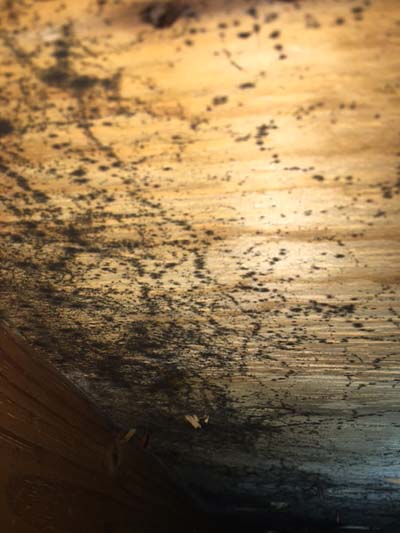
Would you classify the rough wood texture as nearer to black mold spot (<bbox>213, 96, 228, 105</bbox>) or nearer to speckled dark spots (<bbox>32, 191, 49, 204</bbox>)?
speckled dark spots (<bbox>32, 191, 49, 204</bbox>)

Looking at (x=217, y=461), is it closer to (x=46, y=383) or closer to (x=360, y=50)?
(x=46, y=383)

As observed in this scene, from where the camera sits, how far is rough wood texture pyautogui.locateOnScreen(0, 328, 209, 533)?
52.2 inches

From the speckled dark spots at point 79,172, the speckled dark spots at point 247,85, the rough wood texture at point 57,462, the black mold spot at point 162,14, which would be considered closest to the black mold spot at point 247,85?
the speckled dark spots at point 247,85

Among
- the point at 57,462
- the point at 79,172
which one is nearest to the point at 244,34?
the point at 79,172

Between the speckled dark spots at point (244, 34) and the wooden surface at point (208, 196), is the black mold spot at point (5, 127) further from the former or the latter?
the speckled dark spots at point (244, 34)

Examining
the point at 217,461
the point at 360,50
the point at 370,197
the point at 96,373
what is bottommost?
the point at 217,461

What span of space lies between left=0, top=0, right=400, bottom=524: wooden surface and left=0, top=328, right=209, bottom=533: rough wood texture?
0.32 feet

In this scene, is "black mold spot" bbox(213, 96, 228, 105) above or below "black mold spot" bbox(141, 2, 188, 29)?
below

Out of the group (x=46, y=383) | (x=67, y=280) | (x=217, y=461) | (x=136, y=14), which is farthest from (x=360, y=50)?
(x=217, y=461)

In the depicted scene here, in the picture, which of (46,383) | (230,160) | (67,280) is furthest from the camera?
(46,383)

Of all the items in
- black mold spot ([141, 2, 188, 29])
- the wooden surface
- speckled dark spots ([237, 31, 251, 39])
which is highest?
black mold spot ([141, 2, 188, 29])

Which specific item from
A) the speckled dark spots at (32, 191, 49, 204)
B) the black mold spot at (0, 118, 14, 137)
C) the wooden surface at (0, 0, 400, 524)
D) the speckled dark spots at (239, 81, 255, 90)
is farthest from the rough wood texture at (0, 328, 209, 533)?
the speckled dark spots at (239, 81, 255, 90)

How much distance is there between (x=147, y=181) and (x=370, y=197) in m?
0.35

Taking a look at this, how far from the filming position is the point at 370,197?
859 millimetres
